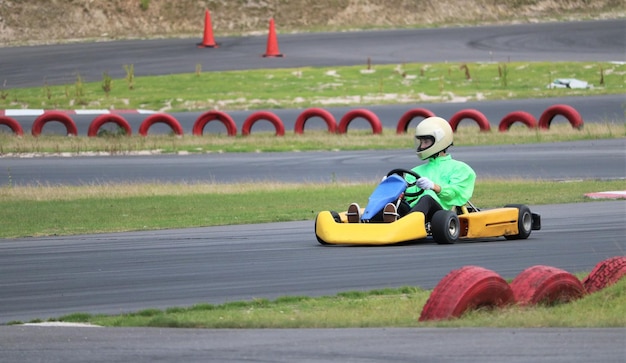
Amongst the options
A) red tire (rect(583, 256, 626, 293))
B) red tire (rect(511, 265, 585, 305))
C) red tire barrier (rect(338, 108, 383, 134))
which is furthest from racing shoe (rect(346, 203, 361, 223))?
red tire barrier (rect(338, 108, 383, 134))

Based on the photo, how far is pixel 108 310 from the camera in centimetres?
987

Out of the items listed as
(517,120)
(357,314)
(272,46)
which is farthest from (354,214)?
(272,46)

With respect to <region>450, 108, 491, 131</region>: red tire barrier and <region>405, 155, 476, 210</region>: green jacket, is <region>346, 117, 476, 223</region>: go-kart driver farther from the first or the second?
<region>450, 108, 491, 131</region>: red tire barrier

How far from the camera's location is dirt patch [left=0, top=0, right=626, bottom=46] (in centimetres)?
5056

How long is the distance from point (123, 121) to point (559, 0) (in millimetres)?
31639

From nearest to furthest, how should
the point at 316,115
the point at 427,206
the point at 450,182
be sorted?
the point at 427,206, the point at 450,182, the point at 316,115

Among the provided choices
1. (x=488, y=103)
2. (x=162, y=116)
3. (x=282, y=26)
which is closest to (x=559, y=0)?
(x=282, y=26)

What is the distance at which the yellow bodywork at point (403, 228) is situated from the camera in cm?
1342

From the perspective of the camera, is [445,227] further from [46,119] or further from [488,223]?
[46,119]

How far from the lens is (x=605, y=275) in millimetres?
9945

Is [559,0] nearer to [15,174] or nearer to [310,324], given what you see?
[15,174]

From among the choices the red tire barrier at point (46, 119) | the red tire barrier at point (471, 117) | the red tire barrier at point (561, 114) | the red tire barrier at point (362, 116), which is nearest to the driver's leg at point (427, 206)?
the red tire barrier at point (471, 117)

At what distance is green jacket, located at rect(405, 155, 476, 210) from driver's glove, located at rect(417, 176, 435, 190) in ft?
0.78

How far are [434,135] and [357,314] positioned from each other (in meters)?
5.00
